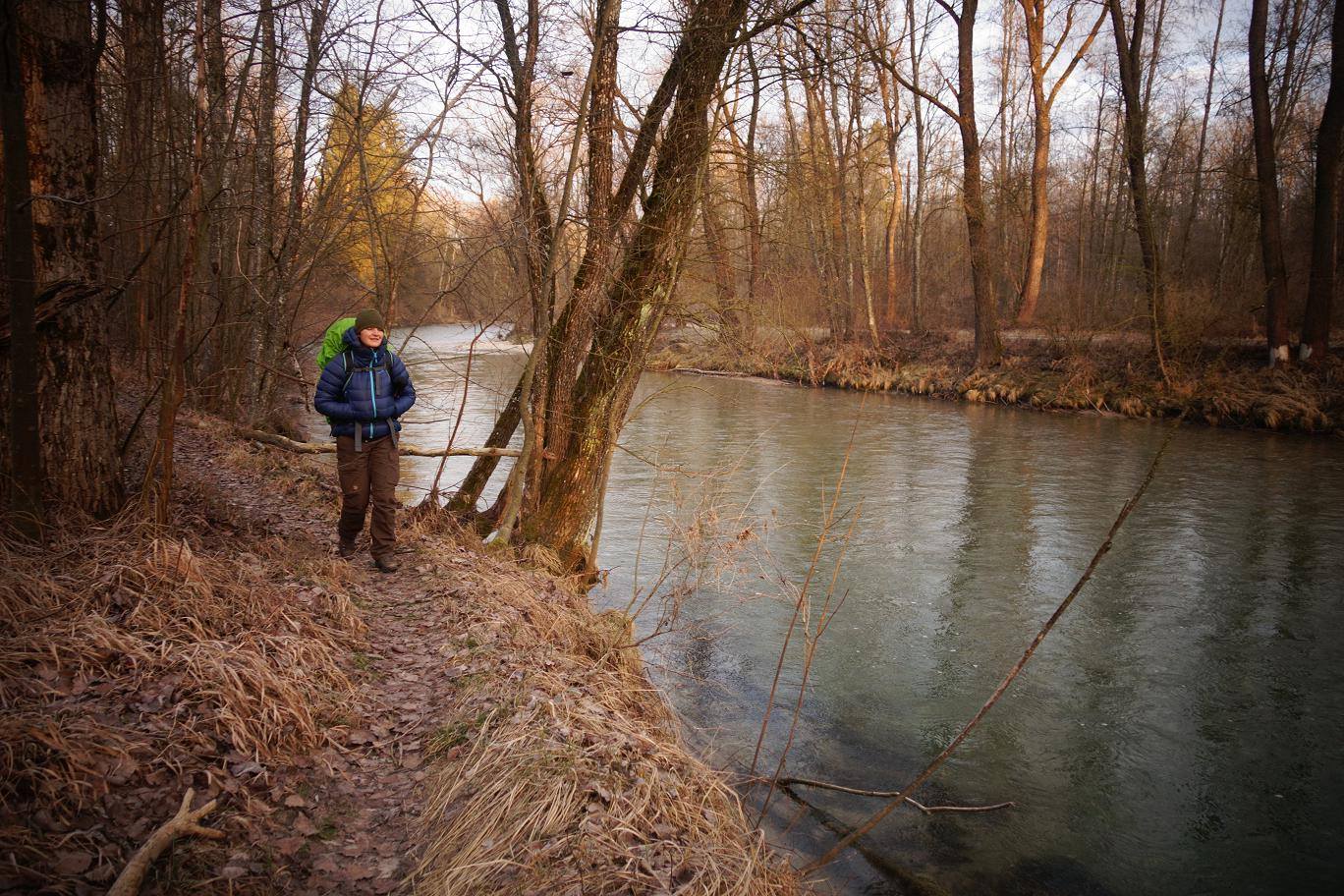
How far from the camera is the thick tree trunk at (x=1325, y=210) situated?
17.0m

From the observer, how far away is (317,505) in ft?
26.0

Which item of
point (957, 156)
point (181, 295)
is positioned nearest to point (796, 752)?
point (181, 295)

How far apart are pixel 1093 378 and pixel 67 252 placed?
2237 centimetres

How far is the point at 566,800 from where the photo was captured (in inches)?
133

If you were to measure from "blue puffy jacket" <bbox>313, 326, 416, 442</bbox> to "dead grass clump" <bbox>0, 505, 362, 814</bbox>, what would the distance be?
1381 millimetres

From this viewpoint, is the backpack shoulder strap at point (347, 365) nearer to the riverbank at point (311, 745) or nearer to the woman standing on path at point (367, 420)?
the woman standing on path at point (367, 420)

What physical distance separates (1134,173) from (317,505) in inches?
834

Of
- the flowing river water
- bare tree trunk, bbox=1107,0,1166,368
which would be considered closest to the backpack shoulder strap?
the flowing river water

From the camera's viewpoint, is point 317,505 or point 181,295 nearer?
point 181,295

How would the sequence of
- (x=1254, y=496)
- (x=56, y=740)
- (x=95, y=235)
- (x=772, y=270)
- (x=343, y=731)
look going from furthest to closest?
1. (x=1254, y=496)
2. (x=772, y=270)
3. (x=95, y=235)
4. (x=343, y=731)
5. (x=56, y=740)

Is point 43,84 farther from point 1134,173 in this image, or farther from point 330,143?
point 1134,173

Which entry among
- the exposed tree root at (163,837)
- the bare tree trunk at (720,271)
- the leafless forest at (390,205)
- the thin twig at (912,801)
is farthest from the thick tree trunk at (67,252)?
the thin twig at (912,801)


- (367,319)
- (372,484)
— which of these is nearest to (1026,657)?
(372,484)

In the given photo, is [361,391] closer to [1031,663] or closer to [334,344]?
[334,344]
